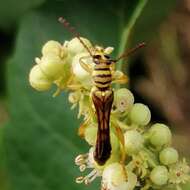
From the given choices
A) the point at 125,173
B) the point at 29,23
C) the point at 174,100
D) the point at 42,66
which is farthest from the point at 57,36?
the point at 174,100

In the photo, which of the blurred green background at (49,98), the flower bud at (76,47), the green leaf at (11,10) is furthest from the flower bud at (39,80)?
the green leaf at (11,10)

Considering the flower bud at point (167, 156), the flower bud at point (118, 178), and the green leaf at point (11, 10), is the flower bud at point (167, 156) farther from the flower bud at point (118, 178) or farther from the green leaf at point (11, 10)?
the green leaf at point (11, 10)

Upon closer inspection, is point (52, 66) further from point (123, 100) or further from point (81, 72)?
point (123, 100)

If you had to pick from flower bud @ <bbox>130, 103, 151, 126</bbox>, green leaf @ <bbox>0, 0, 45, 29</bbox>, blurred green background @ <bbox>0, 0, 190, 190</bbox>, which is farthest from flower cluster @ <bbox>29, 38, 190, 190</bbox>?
green leaf @ <bbox>0, 0, 45, 29</bbox>

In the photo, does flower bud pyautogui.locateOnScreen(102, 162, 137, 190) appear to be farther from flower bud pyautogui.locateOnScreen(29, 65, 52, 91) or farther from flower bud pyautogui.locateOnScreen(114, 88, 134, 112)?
→ flower bud pyautogui.locateOnScreen(29, 65, 52, 91)

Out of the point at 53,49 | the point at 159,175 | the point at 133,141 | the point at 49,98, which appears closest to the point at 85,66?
the point at 53,49

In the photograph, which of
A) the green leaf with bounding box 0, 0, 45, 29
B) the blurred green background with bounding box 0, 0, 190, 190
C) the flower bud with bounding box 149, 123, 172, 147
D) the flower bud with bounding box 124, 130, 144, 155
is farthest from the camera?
the green leaf with bounding box 0, 0, 45, 29

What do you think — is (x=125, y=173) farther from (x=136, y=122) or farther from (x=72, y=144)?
(x=72, y=144)
